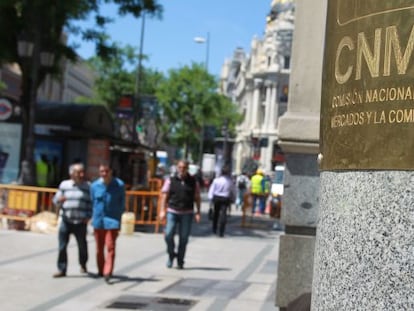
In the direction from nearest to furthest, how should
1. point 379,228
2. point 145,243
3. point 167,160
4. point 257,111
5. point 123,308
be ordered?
1. point 379,228
2. point 123,308
3. point 145,243
4. point 167,160
5. point 257,111

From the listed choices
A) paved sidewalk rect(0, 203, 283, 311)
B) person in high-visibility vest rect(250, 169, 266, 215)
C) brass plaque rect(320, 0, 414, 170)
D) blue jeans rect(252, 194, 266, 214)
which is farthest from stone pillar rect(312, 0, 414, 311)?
person in high-visibility vest rect(250, 169, 266, 215)

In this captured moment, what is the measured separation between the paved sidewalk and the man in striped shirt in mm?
467

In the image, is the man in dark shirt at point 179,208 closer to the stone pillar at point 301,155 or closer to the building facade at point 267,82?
the stone pillar at point 301,155

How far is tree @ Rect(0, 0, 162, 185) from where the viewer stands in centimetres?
1958

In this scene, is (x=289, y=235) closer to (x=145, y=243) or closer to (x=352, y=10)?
(x=352, y=10)

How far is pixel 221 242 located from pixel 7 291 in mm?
8749

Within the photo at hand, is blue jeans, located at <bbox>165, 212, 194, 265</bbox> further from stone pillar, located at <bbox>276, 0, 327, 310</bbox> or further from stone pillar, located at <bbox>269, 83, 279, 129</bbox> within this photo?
stone pillar, located at <bbox>269, 83, 279, 129</bbox>

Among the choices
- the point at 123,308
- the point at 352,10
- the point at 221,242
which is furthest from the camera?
the point at 221,242

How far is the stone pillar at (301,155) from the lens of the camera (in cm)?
634

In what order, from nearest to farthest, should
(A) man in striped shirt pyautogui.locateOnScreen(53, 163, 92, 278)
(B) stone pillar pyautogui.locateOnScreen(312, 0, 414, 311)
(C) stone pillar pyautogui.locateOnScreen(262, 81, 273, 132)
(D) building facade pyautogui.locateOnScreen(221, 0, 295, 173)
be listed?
(B) stone pillar pyautogui.locateOnScreen(312, 0, 414, 311)
(A) man in striped shirt pyautogui.locateOnScreen(53, 163, 92, 278)
(D) building facade pyautogui.locateOnScreen(221, 0, 295, 173)
(C) stone pillar pyautogui.locateOnScreen(262, 81, 273, 132)

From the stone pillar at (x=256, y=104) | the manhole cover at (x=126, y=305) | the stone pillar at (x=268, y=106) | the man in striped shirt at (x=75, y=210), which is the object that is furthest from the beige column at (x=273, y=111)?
the manhole cover at (x=126, y=305)

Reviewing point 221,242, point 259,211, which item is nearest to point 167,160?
point 259,211

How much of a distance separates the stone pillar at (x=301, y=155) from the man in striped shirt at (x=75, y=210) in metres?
4.82

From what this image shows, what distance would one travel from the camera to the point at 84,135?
22.0 m
